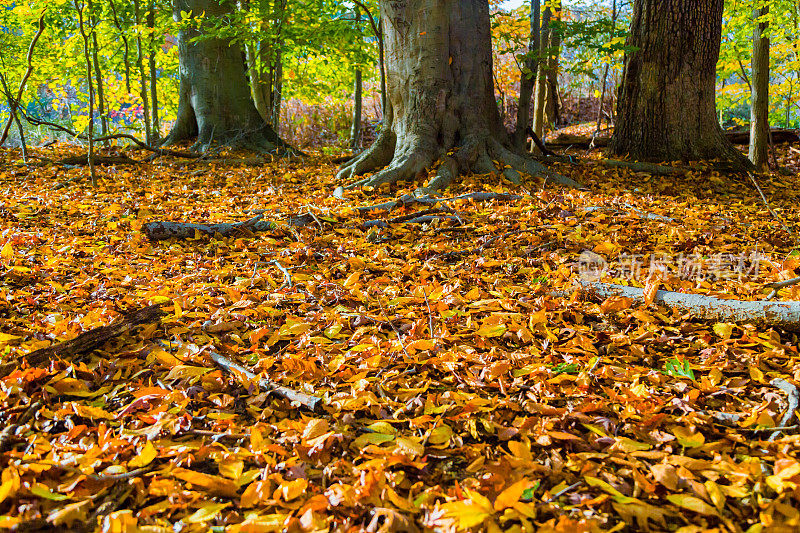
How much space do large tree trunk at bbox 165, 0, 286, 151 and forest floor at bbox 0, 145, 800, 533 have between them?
439cm

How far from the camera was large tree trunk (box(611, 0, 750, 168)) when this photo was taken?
5.39 m

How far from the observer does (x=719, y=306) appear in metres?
2.17

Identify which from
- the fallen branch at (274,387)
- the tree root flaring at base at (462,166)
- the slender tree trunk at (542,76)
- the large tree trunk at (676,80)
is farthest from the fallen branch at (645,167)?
the fallen branch at (274,387)

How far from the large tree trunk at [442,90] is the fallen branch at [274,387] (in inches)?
125

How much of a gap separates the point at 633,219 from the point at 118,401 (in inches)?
133

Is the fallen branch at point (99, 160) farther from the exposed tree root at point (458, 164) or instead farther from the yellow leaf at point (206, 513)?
the yellow leaf at point (206, 513)

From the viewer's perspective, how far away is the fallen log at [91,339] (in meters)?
1.85

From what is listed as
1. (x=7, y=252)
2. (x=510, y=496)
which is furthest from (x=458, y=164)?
(x=510, y=496)

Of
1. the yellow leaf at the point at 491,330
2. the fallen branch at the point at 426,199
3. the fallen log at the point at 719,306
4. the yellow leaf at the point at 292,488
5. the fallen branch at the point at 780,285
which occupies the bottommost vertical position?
the yellow leaf at the point at 292,488

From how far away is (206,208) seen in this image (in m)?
4.53

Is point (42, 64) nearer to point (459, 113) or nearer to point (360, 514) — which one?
point (459, 113)

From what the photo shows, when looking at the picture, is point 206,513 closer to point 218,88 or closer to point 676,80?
point 676,80

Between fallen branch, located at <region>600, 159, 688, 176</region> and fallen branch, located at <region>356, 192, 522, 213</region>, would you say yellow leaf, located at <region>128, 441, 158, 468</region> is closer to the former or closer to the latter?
fallen branch, located at <region>356, 192, 522, 213</region>

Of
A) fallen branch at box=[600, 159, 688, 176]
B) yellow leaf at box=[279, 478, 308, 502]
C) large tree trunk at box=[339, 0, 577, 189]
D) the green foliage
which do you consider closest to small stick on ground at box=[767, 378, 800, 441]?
the green foliage
